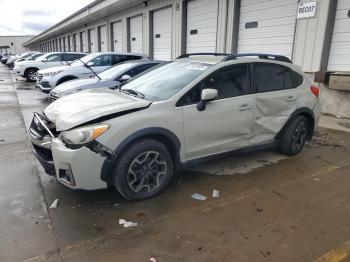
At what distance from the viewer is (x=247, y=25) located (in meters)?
11.1

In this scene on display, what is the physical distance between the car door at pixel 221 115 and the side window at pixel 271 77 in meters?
0.23

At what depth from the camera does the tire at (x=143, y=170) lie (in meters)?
3.45

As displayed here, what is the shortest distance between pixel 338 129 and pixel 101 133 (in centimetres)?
607

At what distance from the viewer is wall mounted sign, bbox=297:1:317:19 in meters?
8.58

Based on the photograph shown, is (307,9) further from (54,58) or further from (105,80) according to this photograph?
(54,58)

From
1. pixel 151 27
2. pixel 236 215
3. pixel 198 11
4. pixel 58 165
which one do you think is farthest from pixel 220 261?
pixel 151 27

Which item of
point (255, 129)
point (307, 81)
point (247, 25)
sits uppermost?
point (247, 25)

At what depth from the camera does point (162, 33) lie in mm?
16234

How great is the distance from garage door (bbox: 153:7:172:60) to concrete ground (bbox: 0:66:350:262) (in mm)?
12006

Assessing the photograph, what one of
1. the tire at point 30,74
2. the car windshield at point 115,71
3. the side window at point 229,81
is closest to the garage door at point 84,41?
the tire at point 30,74

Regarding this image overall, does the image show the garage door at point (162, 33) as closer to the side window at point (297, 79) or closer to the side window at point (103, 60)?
the side window at point (103, 60)

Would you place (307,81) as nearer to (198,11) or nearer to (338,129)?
(338,129)

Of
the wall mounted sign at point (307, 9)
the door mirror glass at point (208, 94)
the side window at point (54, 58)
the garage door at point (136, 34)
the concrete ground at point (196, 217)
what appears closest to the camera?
the concrete ground at point (196, 217)

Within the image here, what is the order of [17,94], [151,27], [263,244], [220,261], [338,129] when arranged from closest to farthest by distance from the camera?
[220,261]
[263,244]
[338,129]
[17,94]
[151,27]
